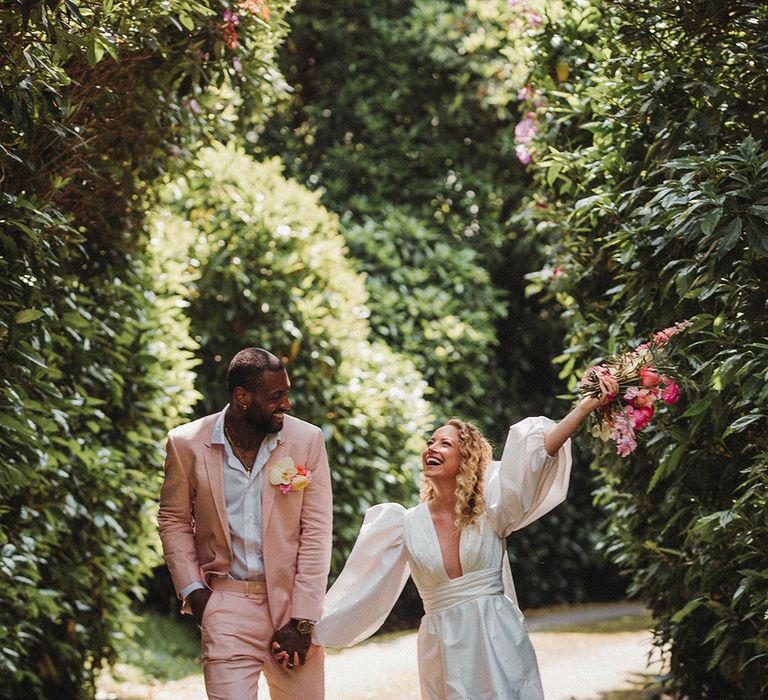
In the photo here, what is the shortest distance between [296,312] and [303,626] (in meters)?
5.43

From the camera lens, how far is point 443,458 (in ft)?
15.9

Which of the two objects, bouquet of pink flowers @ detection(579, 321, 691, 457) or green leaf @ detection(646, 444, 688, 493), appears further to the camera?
green leaf @ detection(646, 444, 688, 493)

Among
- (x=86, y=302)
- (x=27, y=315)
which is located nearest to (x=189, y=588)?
(x=27, y=315)

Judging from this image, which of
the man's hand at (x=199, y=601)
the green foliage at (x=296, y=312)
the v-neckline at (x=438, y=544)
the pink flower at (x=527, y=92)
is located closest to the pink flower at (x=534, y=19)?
the pink flower at (x=527, y=92)

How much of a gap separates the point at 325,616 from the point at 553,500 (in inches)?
42.0

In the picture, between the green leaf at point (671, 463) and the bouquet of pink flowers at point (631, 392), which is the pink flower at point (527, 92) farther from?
the bouquet of pink flowers at point (631, 392)

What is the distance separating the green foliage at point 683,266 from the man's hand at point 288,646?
1666mm

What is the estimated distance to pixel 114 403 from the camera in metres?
7.33

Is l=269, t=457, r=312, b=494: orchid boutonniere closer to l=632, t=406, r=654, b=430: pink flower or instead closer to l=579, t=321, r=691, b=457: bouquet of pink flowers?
l=579, t=321, r=691, b=457: bouquet of pink flowers

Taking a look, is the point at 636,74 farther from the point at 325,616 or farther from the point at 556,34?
the point at 325,616

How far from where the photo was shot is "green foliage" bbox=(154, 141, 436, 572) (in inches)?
383

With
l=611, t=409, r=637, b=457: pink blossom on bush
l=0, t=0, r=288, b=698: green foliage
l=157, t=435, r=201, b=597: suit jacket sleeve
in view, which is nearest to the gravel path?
l=0, t=0, r=288, b=698: green foliage

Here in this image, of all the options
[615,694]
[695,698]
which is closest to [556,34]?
[695,698]

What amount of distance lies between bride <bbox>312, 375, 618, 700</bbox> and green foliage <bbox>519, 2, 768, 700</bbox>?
67 cm
